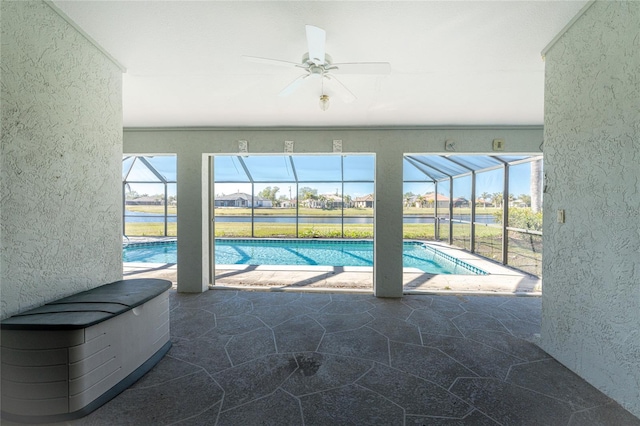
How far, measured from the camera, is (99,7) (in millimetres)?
1704

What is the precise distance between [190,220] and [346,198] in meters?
7.45

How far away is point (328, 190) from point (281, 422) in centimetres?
856

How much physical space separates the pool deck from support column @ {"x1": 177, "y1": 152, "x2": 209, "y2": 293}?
49 cm

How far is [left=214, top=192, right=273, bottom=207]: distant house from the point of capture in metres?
10.1

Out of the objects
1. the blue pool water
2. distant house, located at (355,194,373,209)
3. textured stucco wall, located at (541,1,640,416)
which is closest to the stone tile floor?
textured stucco wall, located at (541,1,640,416)

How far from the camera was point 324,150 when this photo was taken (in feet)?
12.7

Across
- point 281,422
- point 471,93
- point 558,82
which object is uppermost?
point 471,93

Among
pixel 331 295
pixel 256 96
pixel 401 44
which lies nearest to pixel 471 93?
pixel 401 44

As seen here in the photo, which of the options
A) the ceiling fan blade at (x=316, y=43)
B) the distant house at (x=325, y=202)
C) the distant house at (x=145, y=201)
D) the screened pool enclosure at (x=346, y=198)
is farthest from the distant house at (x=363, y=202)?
the ceiling fan blade at (x=316, y=43)

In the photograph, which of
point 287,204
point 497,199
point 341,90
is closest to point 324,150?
point 341,90

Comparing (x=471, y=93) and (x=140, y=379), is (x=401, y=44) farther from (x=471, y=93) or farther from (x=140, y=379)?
(x=140, y=379)

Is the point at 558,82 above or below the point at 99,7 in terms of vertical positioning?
below

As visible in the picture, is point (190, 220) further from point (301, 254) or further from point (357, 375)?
point (301, 254)

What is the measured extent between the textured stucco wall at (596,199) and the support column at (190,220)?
420cm
